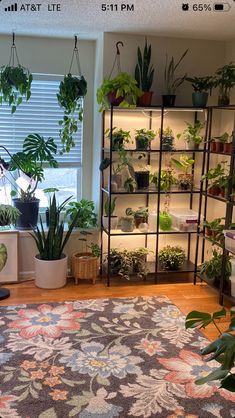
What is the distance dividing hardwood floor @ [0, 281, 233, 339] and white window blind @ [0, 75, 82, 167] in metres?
1.42

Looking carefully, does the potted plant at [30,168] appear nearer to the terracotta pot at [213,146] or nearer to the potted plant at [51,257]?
the potted plant at [51,257]

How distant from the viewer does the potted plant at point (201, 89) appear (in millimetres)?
4070

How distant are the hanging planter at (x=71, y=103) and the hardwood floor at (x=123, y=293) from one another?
138 centimetres

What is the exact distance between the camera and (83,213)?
4.43 meters

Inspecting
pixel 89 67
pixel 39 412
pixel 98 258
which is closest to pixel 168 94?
pixel 89 67

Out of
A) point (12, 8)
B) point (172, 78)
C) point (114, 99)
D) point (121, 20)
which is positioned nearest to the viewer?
point (12, 8)

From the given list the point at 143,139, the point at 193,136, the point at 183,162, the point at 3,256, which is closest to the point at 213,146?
the point at 193,136

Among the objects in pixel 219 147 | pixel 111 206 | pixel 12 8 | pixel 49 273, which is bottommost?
pixel 49 273

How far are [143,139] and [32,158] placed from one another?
3.67ft

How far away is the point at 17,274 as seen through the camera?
4227 millimetres

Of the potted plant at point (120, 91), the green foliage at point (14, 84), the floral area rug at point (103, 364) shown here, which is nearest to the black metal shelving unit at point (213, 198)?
the floral area rug at point (103, 364)

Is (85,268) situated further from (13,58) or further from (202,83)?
(13,58)

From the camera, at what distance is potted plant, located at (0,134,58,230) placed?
428 centimetres

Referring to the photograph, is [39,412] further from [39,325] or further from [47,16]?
[47,16]
